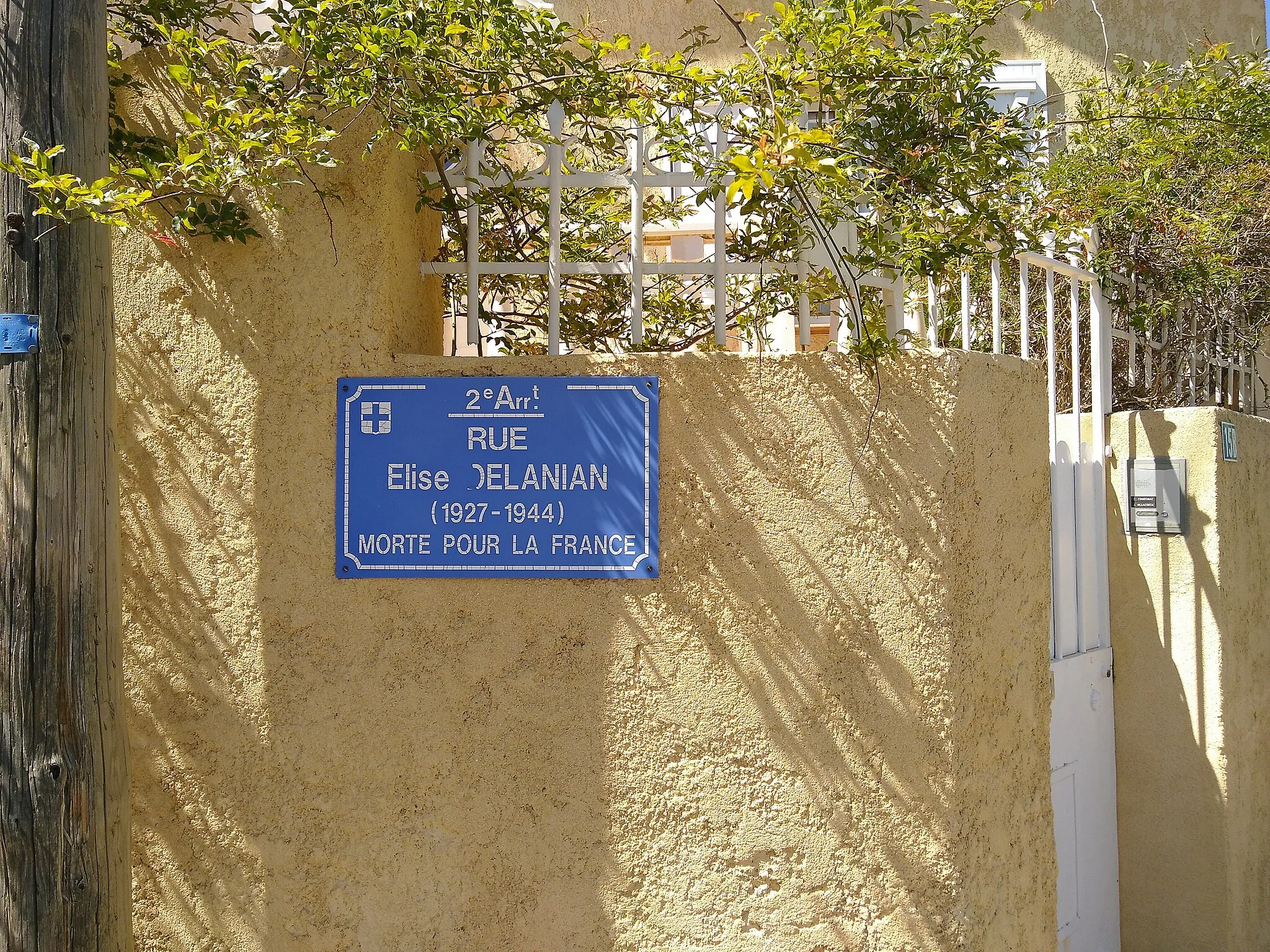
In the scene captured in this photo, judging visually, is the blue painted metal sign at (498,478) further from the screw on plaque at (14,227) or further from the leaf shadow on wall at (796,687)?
the screw on plaque at (14,227)

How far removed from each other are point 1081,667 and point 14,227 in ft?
11.6

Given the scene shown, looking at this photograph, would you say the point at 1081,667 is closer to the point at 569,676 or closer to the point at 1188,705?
the point at 1188,705

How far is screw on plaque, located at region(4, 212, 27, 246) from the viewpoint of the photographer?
7.52 feet

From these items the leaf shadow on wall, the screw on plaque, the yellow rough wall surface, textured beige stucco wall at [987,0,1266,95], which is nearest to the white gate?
the yellow rough wall surface

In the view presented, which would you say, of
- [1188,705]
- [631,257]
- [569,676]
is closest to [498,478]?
[569,676]

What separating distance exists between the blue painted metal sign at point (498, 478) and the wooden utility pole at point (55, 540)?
616mm

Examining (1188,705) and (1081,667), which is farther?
(1188,705)

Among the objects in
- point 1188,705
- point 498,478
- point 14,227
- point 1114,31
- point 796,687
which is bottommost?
point 1188,705

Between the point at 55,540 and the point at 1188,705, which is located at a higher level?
the point at 55,540

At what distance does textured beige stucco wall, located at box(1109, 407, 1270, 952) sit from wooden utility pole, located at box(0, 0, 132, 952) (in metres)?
3.46

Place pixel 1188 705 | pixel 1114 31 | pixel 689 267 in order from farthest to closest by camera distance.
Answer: pixel 1114 31
pixel 1188 705
pixel 689 267

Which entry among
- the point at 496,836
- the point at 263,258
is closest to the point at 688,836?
the point at 496,836

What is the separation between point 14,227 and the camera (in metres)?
2.30

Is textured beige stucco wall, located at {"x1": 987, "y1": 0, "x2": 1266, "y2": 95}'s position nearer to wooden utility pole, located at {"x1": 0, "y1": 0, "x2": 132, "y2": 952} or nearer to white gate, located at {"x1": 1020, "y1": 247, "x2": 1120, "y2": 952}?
white gate, located at {"x1": 1020, "y1": 247, "x2": 1120, "y2": 952}
